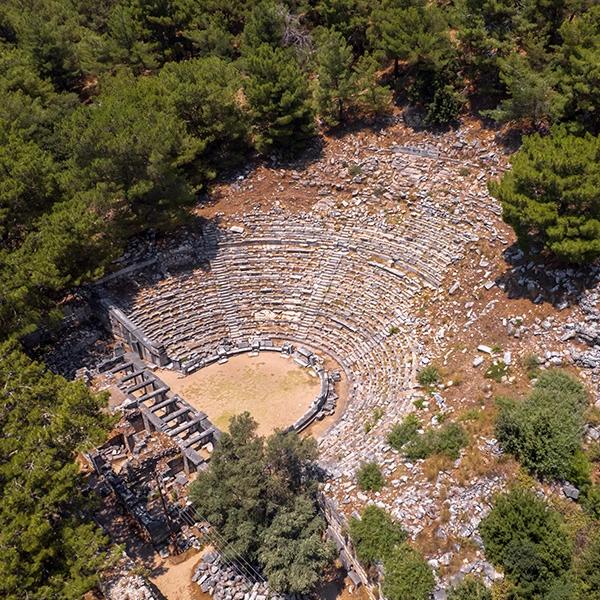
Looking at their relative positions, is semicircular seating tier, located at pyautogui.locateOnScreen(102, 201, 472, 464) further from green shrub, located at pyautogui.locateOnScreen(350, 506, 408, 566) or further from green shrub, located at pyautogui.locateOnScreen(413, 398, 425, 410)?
green shrub, located at pyautogui.locateOnScreen(350, 506, 408, 566)

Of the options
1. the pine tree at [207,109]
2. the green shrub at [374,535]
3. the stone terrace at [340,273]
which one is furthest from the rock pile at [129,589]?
the pine tree at [207,109]

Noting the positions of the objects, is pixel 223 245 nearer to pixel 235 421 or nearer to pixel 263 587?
pixel 235 421

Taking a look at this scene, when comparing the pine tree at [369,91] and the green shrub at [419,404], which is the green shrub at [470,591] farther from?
the pine tree at [369,91]

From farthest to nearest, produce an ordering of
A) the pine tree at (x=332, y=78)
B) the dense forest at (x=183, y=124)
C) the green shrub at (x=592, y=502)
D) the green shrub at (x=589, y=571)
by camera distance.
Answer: the pine tree at (x=332, y=78) → the dense forest at (x=183, y=124) → the green shrub at (x=592, y=502) → the green shrub at (x=589, y=571)

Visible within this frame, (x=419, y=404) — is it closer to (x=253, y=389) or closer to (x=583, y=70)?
(x=253, y=389)

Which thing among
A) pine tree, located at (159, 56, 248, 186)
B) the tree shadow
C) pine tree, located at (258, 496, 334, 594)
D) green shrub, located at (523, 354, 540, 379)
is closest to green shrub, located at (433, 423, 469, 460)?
→ green shrub, located at (523, 354, 540, 379)

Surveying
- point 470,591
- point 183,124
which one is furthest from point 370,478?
point 183,124

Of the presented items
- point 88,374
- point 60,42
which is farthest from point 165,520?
point 60,42
